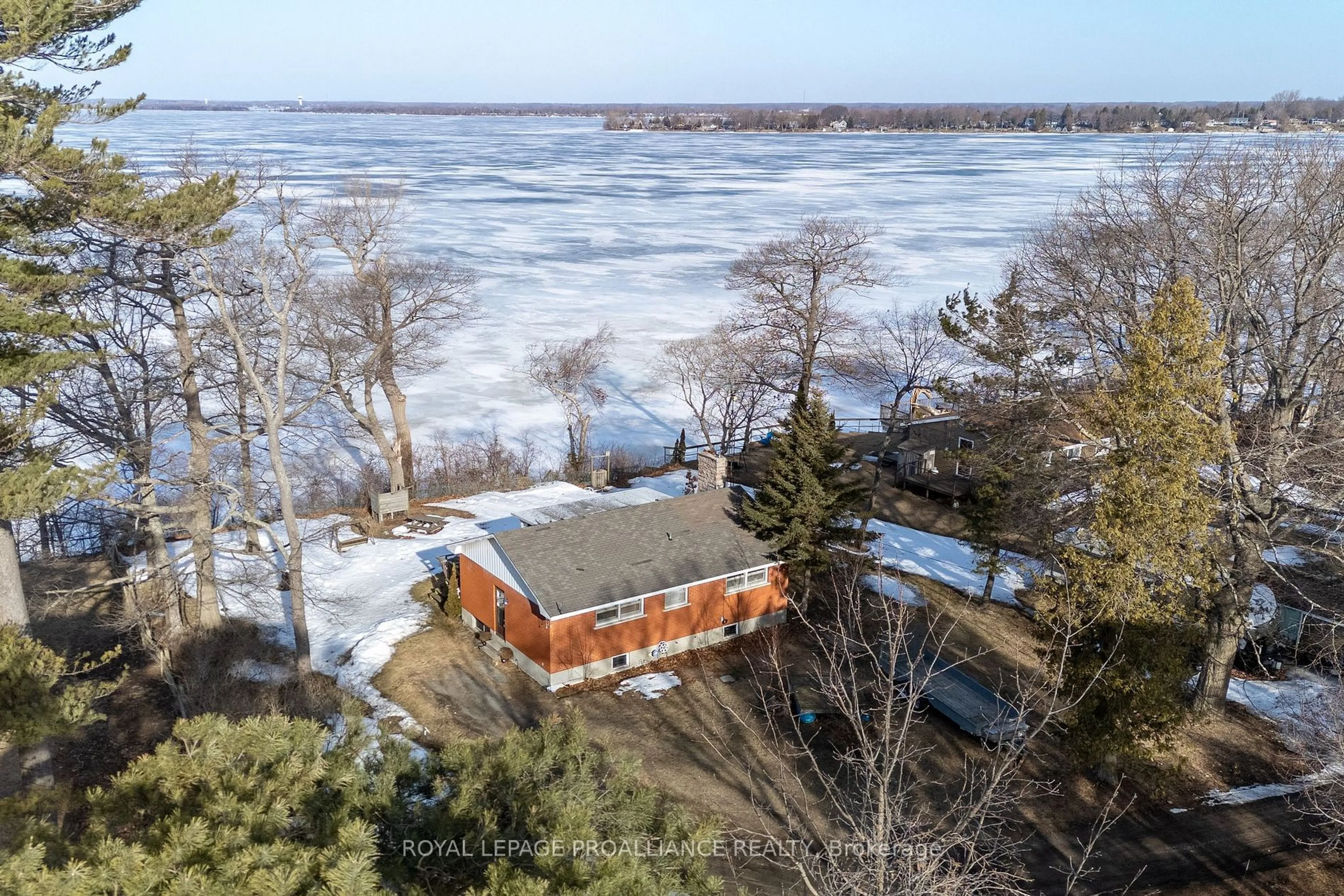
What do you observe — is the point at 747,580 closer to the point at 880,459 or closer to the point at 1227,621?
the point at 880,459

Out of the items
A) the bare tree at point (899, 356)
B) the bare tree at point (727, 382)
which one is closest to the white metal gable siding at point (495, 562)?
the bare tree at point (727, 382)

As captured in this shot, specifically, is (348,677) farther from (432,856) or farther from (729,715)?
(432,856)

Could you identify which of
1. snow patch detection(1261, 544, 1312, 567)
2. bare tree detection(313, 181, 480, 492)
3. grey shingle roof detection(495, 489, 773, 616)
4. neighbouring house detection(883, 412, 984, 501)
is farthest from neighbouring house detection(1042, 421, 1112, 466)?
bare tree detection(313, 181, 480, 492)

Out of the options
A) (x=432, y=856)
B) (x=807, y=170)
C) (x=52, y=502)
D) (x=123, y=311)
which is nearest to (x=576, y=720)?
(x=432, y=856)

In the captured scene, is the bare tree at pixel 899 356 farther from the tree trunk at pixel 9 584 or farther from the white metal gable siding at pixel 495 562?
the tree trunk at pixel 9 584

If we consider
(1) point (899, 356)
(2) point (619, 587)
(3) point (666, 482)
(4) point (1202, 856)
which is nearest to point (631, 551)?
(2) point (619, 587)

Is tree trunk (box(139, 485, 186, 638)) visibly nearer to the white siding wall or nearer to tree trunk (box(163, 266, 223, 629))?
tree trunk (box(163, 266, 223, 629))
